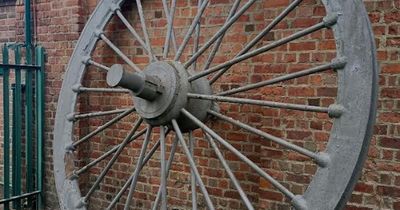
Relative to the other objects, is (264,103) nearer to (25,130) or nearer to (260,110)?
(260,110)

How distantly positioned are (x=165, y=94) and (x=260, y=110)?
Answer: 3.08ft

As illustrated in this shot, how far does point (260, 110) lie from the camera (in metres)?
3.47

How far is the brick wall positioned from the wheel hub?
2.28 feet

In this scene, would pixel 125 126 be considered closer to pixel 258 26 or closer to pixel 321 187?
pixel 258 26

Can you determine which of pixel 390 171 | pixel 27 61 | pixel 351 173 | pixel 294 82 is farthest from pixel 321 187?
pixel 27 61

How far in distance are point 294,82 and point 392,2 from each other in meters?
0.82

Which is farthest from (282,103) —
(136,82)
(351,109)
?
(136,82)

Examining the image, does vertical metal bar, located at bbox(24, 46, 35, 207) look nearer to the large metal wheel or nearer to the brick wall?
the brick wall

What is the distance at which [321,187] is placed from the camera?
2.44m

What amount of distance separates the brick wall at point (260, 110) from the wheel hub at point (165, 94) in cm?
70

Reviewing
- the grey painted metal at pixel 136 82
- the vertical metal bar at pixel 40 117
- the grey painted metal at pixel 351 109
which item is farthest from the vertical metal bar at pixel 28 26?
the grey painted metal at pixel 351 109

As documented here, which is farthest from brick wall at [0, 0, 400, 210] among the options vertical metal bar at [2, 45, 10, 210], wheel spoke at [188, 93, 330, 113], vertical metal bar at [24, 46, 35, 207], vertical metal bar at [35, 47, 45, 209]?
wheel spoke at [188, 93, 330, 113]

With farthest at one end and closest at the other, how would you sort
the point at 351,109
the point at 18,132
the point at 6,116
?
the point at 18,132, the point at 6,116, the point at 351,109

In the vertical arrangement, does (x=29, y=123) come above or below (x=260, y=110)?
below
